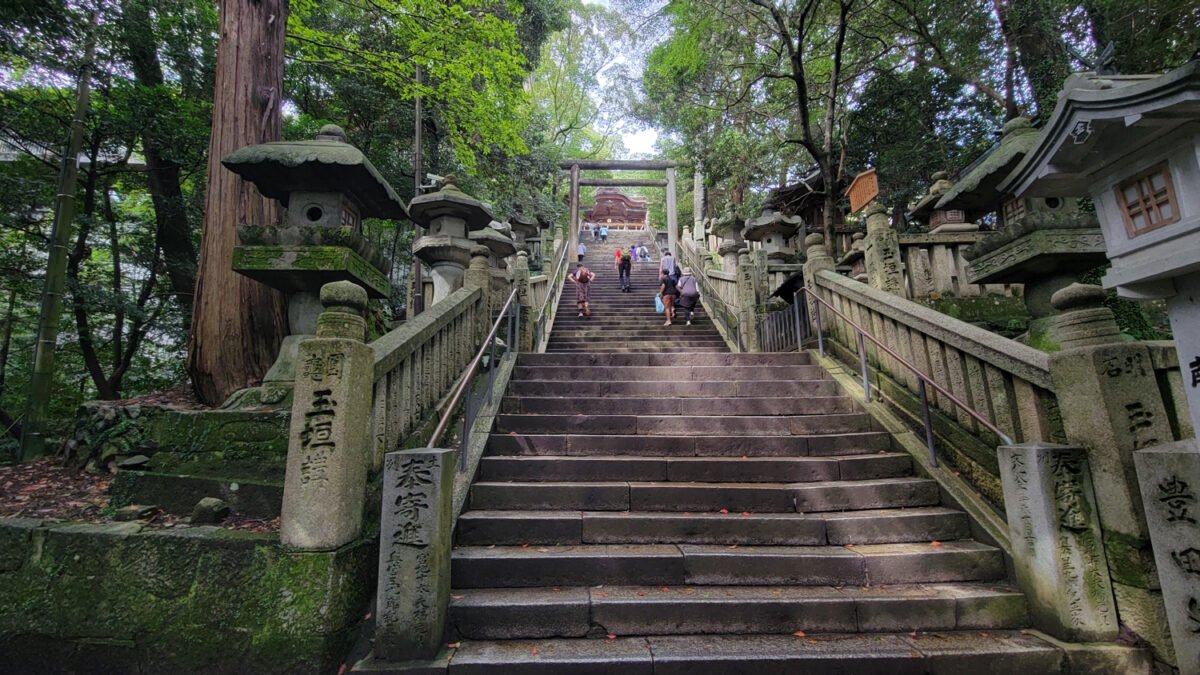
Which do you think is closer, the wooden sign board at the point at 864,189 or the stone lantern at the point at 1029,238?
the stone lantern at the point at 1029,238

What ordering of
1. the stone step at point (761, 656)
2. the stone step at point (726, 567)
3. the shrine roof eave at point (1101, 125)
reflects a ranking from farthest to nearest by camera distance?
the stone step at point (726, 567) → the stone step at point (761, 656) → the shrine roof eave at point (1101, 125)

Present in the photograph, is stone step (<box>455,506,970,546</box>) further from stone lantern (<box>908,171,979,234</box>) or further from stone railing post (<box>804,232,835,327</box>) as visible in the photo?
stone lantern (<box>908,171,979,234</box>)

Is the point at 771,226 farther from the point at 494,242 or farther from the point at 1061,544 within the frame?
the point at 1061,544

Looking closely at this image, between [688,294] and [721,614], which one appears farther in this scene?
[688,294]

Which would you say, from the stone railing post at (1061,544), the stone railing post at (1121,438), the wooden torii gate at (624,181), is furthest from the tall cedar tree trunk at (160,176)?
the wooden torii gate at (624,181)

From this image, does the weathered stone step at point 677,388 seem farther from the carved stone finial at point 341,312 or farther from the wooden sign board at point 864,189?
the wooden sign board at point 864,189

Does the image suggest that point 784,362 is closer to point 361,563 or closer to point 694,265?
point 361,563

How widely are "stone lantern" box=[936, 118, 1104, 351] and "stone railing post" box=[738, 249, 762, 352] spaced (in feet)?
10.6

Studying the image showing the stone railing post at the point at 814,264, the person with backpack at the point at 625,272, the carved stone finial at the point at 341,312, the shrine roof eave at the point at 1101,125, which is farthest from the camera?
the person with backpack at the point at 625,272

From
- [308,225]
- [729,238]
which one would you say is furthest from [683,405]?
[729,238]

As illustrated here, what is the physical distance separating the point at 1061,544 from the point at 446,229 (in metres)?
7.41

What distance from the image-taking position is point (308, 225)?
15.7 ft

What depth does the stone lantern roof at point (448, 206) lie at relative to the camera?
7.16m

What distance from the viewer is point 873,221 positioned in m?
6.88
